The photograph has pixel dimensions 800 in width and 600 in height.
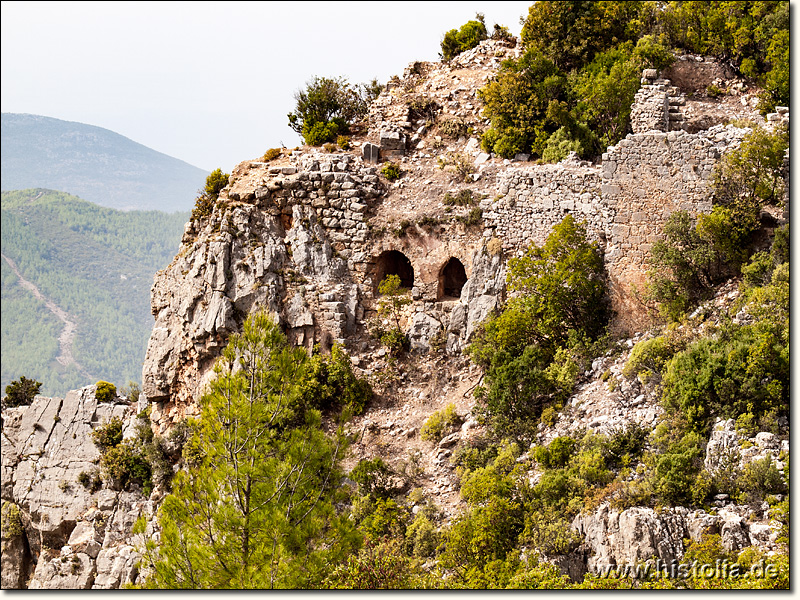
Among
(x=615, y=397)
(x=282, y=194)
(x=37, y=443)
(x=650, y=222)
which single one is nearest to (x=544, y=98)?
(x=650, y=222)

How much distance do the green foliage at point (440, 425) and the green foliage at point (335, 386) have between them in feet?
6.84

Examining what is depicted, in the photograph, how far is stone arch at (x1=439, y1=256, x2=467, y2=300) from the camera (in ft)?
83.4

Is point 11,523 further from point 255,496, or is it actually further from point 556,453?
point 556,453

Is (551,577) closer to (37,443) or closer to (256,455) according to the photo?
(256,455)

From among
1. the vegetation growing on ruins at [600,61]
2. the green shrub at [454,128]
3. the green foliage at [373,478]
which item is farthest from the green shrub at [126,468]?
the vegetation growing on ruins at [600,61]

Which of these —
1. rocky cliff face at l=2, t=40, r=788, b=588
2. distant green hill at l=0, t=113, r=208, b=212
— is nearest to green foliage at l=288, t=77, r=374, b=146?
rocky cliff face at l=2, t=40, r=788, b=588

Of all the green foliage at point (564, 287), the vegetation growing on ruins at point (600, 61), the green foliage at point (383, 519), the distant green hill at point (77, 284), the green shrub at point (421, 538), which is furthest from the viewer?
the distant green hill at point (77, 284)

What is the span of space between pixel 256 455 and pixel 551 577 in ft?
18.3

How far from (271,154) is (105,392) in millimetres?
9421

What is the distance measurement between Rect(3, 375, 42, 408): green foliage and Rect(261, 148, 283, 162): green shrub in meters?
12.0

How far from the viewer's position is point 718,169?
21391mm

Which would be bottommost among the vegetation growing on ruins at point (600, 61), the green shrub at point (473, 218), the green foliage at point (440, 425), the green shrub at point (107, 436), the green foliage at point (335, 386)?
the green shrub at point (107, 436)

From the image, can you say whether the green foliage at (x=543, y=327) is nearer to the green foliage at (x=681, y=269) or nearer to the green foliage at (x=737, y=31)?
the green foliage at (x=681, y=269)

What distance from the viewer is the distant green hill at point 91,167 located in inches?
3125
